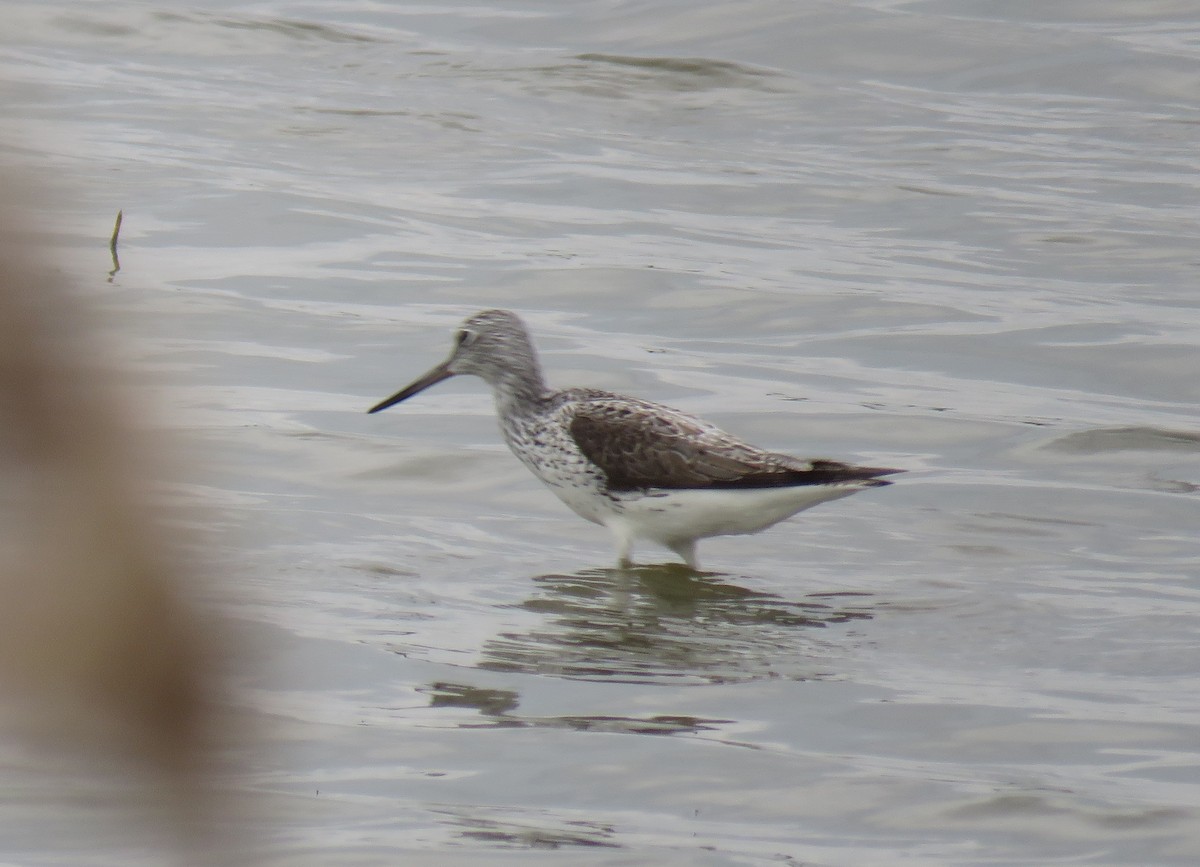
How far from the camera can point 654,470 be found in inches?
300

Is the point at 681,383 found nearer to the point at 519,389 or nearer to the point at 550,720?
the point at 519,389

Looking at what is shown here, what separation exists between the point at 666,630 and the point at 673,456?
125cm

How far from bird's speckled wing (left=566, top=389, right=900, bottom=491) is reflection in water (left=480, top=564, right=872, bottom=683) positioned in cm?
40

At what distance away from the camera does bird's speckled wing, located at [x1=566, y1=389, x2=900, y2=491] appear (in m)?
7.26

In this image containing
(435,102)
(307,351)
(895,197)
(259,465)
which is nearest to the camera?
(259,465)

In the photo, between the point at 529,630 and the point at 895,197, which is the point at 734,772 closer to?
the point at 529,630

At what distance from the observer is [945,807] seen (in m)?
4.68

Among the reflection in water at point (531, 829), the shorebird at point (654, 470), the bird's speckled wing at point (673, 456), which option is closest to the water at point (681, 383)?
the reflection in water at point (531, 829)

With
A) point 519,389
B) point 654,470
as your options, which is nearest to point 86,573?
point 654,470

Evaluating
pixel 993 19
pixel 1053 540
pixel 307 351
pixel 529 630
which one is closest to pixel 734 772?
pixel 529 630

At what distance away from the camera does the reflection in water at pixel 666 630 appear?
5.93 meters

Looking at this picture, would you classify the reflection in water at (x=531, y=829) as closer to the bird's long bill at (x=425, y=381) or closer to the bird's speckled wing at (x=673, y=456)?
the bird's speckled wing at (x=673, y=456)

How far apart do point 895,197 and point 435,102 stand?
14.7 feet

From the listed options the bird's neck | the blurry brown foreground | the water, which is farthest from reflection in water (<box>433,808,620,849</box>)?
the bird's neck
